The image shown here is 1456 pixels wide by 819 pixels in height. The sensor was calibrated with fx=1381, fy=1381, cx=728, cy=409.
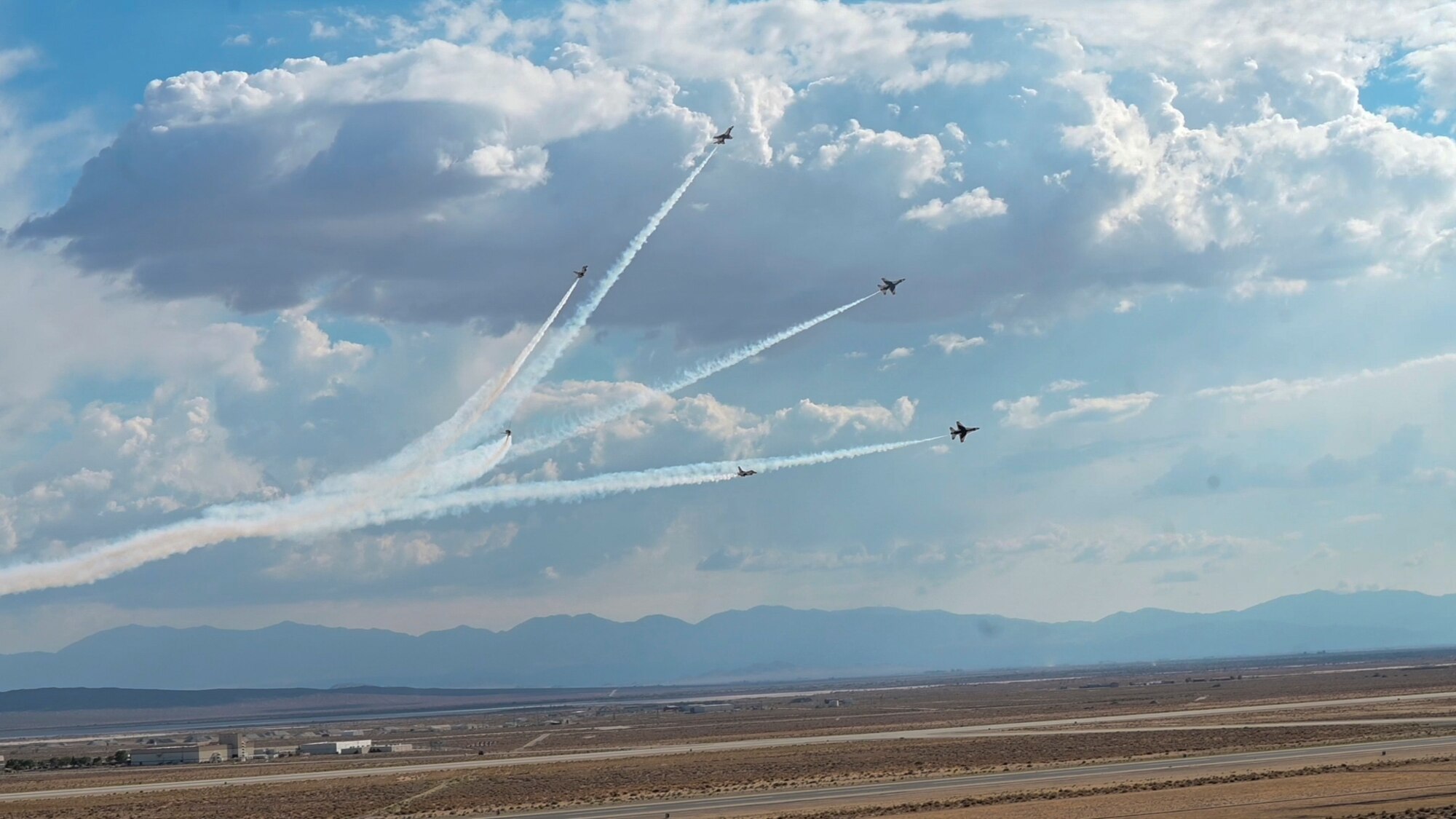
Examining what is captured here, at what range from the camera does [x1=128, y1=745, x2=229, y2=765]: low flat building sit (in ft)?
547

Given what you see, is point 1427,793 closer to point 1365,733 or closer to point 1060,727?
point 1365,733

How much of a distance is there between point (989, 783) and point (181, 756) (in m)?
115

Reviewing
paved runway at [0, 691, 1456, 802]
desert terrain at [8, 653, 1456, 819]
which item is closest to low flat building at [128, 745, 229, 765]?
desert terrain at [8, 653, 1456, 819]

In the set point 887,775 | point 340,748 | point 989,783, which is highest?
point 989,783

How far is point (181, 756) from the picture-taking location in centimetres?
16888

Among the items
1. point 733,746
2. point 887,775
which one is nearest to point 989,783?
point 887,775

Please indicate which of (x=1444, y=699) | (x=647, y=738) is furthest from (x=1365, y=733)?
(x=647, y=738)

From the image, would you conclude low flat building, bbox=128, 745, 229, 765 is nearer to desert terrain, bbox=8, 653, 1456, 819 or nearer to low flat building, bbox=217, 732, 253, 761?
low flat building, bbox=217, 732, 253, 761

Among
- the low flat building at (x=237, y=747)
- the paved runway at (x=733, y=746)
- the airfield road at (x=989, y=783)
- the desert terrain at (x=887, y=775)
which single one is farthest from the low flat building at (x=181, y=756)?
the airfield road at (x=989, y=783)

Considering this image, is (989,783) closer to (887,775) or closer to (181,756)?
(887,775)

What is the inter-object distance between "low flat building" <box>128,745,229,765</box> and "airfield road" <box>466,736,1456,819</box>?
313 ft

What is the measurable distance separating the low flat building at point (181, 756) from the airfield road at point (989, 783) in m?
95.3

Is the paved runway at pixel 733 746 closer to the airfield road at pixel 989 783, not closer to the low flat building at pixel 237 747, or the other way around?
the airfield road at pixel 989 783

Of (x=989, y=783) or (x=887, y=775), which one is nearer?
(x=989, y=783)
